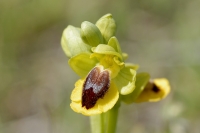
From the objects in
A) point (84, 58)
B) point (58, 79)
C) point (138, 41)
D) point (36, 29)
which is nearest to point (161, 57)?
point (138, 41)

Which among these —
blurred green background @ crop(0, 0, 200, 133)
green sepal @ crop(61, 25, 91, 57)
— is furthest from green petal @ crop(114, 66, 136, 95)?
blurred green background @ crop(0, 0, 200, 133)

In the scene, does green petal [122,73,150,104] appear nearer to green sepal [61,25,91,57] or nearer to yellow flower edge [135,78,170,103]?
yellow flower edge [135,78,170,103]

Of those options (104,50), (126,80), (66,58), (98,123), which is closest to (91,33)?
(104,50)

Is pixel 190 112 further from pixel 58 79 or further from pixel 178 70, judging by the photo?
pixel 58 79

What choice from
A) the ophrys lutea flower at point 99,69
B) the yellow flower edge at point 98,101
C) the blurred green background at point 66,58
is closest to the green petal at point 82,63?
the ophrys lutea flower at point 99,69

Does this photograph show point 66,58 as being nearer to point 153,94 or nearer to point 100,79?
point 153,94
